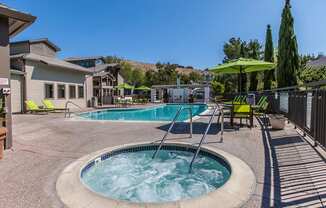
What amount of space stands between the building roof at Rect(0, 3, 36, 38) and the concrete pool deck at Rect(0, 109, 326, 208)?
10.7ft

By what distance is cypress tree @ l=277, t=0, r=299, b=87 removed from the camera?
552 inches

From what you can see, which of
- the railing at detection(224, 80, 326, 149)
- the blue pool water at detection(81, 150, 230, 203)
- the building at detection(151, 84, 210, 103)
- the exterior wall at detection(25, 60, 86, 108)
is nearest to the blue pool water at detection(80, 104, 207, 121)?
the exterior wall at detection(25, 60, 86, 108)

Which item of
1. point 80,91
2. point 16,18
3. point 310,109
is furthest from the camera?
point 80,91

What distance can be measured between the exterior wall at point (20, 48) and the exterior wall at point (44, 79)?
99.1 inches

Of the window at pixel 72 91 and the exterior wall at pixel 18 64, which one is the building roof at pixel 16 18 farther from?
the window at pixel 72 91

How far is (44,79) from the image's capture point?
16891mm

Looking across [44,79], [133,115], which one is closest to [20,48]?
[44,79]

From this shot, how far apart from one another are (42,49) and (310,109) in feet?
66.0

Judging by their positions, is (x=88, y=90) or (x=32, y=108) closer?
(x=32, y=108)

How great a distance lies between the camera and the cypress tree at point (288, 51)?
1403cm

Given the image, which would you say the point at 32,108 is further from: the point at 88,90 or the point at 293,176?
the point at 293,176

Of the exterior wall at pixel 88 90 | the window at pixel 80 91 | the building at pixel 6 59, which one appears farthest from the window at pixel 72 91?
the building at pixel 6 59

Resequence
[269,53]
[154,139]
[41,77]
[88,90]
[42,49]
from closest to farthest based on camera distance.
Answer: [154,139]
[41,77]
[42,49]
[269,53]
[88,90]

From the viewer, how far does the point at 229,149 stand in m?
5.40
